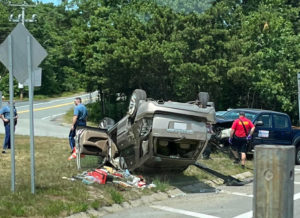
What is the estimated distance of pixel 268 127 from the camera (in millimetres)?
14547

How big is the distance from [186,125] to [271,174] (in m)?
5.43

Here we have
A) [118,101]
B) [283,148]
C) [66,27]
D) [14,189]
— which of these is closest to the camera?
[283,148]

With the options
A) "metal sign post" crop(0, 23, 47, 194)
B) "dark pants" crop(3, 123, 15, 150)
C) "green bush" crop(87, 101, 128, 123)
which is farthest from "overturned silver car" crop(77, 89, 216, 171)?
"green bush" crop(87, 101, 128, 123)

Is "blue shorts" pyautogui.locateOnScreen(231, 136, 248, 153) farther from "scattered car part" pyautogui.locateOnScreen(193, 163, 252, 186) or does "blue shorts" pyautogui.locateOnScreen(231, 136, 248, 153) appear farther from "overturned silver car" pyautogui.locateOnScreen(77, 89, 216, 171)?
"overturned silver car" pyautogui.locateOnScreen(77, 89, 216, 171)

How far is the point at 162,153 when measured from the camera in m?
9.38

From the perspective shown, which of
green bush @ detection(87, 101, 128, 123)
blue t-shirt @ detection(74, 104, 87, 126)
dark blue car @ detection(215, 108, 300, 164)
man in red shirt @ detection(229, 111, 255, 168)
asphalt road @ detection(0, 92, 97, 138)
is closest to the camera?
man in red shirt @ detection(229, 111, 255, 168)

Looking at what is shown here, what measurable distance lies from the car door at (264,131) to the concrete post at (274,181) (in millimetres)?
10793

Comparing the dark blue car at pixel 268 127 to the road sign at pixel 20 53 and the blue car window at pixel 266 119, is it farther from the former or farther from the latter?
the road sign at pixel 20 53

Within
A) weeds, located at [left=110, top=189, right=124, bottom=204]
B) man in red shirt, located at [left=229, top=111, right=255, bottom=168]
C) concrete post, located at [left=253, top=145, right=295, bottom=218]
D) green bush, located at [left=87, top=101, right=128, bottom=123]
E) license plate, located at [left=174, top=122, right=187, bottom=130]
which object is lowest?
green bush, located at [left=87, top=101, right=128, bottom=123]

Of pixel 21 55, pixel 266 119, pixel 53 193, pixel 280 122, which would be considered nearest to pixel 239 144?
pixel 266 119

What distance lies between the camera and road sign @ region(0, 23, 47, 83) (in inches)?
310

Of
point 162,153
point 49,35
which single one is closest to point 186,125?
point 162,153

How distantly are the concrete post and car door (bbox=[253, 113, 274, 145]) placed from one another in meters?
10.8

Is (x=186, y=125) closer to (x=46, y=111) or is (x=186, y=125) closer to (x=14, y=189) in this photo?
(x=14, y=189)
